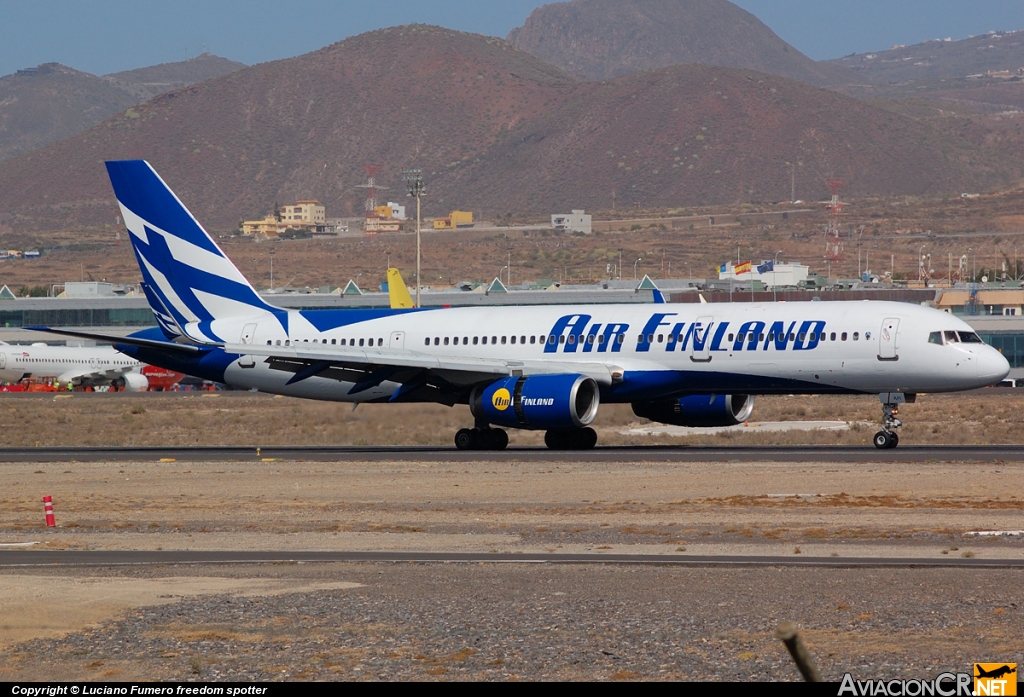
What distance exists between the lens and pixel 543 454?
124 feet

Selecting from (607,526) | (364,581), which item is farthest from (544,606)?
(607,526)

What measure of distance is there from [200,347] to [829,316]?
18.0 metres

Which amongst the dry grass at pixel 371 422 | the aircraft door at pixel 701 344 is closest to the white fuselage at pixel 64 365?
the dry grass at pixel 371 422

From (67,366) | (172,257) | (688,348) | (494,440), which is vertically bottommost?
(67,366)

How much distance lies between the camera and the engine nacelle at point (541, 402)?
3659cm

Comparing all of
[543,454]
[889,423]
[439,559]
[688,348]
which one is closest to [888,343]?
[889,423]

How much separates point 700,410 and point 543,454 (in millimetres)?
4542

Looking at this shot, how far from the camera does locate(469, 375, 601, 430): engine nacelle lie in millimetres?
36594

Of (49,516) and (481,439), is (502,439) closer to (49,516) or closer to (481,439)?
(481,439)

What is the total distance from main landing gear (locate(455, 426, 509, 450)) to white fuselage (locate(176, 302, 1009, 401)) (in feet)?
4.95

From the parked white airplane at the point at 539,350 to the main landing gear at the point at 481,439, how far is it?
0.04m

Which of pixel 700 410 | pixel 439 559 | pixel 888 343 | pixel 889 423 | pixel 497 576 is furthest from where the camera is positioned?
pixel 700 410

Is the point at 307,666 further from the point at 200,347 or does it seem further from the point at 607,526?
the point at 200,347

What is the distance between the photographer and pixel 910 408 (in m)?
61.6
